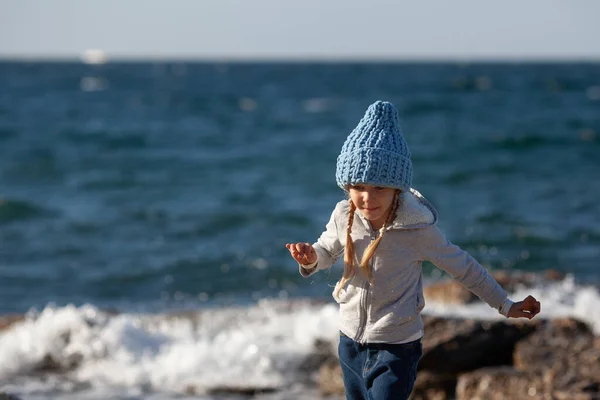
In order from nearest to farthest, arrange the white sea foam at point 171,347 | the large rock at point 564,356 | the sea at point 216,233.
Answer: the large rock at point 564,356, the white sea foam at point 171,347, the sea at point 216,233

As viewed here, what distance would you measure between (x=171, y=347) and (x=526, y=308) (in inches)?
162

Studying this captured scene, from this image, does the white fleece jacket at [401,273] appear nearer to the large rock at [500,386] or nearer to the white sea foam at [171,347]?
the large rock at [500,386]

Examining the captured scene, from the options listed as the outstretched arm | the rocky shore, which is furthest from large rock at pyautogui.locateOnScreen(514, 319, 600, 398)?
the outstretched arm

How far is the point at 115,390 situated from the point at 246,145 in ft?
52.5

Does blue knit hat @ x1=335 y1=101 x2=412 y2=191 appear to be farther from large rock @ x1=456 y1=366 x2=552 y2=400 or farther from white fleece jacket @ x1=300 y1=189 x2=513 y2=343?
large rock @ x1=456 y1=366 x2=552 y2=400

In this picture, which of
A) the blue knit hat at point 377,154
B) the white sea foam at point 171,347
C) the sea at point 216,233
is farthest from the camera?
→ the sea at point 216,233

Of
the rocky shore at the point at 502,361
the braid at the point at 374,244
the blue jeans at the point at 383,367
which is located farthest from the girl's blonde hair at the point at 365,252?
the rocky shore at the point at 502,361

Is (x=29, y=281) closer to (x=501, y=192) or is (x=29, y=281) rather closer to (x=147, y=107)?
(x=501, y=192)

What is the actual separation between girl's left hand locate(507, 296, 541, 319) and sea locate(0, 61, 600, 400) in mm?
745

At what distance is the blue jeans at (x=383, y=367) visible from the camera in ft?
10.3

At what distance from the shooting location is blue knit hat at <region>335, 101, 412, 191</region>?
121 inches

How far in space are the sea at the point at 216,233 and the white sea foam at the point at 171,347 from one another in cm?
2

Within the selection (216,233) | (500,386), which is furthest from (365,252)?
(216,233)

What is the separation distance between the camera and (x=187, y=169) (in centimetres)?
1802
